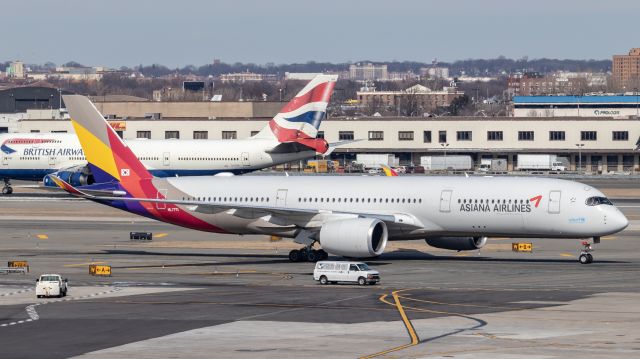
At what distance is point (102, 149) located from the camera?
Result: 78.5 m

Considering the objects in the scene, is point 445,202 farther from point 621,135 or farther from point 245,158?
point 621,135

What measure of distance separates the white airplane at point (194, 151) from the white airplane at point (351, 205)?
40991 mm

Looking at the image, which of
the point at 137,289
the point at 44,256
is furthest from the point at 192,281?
the point at 44,256

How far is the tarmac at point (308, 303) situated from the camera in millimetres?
42344

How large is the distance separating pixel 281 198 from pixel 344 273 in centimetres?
1386

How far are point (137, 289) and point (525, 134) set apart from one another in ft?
455

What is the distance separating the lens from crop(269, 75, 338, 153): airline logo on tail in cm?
11712

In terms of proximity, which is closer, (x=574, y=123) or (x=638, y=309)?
(x=638, y=309)

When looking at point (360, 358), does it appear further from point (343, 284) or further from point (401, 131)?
point (401, 131)

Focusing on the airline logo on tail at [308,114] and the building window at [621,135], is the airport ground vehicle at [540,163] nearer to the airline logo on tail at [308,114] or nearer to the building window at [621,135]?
the building window at [621,135]

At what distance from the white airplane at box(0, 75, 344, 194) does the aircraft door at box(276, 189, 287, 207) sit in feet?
141

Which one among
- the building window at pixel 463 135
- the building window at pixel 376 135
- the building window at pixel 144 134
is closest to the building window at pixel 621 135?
the building window at pixel 463 135

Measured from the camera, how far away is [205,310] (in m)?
51.8

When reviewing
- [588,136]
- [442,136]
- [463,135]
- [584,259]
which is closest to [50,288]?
[584,259]
